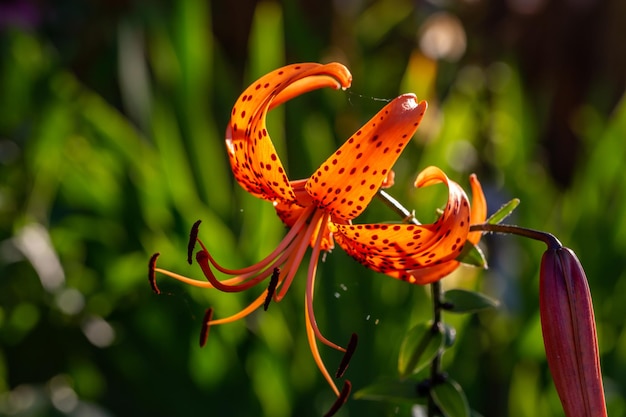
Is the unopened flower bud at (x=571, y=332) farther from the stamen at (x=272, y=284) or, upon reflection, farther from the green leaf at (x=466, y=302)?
the stamen at (x=272, y=284)

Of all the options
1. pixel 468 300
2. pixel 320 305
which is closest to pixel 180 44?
pixel 320 305

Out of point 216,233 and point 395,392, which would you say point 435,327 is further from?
point 216,233

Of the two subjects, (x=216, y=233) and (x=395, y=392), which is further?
(x=216, y=233)

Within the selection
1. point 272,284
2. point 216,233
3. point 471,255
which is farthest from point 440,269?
point 216,233

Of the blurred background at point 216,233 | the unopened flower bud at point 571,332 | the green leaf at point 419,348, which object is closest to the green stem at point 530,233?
the unopened flower bud at point 571,332

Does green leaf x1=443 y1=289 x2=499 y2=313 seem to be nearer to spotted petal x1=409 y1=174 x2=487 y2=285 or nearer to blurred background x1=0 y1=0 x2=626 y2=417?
spotted petal x1=409 y1=174 x2=487 y2=285

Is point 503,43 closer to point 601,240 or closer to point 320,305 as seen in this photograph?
point 601,240

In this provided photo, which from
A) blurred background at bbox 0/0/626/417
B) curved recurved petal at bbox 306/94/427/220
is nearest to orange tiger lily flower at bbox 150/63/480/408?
curved recurved petal at bbox 306/94/427/220

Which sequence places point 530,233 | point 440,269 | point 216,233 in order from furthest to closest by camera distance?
point 216,233
point 440,269
point 530,233
